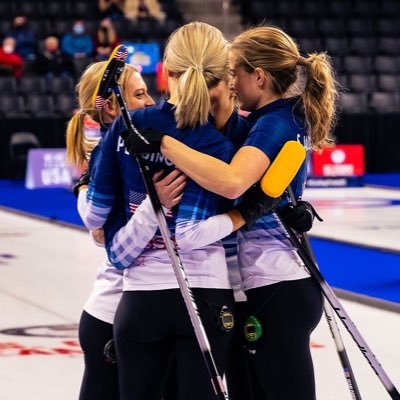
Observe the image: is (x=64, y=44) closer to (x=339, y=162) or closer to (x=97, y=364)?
(x=339, y=162)

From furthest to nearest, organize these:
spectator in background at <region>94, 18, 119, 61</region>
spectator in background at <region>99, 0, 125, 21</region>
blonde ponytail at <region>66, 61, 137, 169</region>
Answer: spectator in background at <region>99, 0, 125, 21</region>, spectator in background at <region>94, 18, 119, 61</region>, blonde ponytail at <region>66, 61, 137, 169</region>

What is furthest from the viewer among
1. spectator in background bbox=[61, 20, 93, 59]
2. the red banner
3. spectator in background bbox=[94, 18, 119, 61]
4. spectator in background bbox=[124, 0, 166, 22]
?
spectator in background bbox=[124, 0, 166, 22]

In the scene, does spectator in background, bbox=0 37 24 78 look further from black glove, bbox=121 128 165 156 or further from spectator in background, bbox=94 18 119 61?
black glove, bbox=121 128 165 156

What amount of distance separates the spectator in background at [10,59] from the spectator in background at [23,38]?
0.16 meters

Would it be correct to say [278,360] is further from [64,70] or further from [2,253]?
[64,70]

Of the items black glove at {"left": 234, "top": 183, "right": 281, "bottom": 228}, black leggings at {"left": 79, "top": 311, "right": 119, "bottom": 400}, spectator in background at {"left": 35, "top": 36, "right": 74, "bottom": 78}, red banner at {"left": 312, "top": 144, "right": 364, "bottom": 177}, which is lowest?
red banner at {"left": 312, "top": 144, "right": 364, "bottom": 177}

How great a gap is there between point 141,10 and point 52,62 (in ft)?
9.36

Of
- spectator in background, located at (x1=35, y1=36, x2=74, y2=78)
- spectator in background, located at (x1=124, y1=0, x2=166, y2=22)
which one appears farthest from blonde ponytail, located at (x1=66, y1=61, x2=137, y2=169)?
spectator in background, located at (x1=124, y1=0, x2=166, y2=22)

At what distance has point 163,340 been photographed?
3221mm

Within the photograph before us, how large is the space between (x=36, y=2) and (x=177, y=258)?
17889 millimetres

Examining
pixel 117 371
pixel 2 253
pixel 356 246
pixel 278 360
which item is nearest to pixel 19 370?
pixel 117 371

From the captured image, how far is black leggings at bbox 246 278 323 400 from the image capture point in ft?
11.1

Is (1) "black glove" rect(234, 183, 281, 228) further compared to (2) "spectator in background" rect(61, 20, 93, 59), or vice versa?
(2) "spectator in background" rect(61, 20, 93, 59)

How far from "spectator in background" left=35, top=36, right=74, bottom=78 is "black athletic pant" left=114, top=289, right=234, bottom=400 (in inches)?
613
